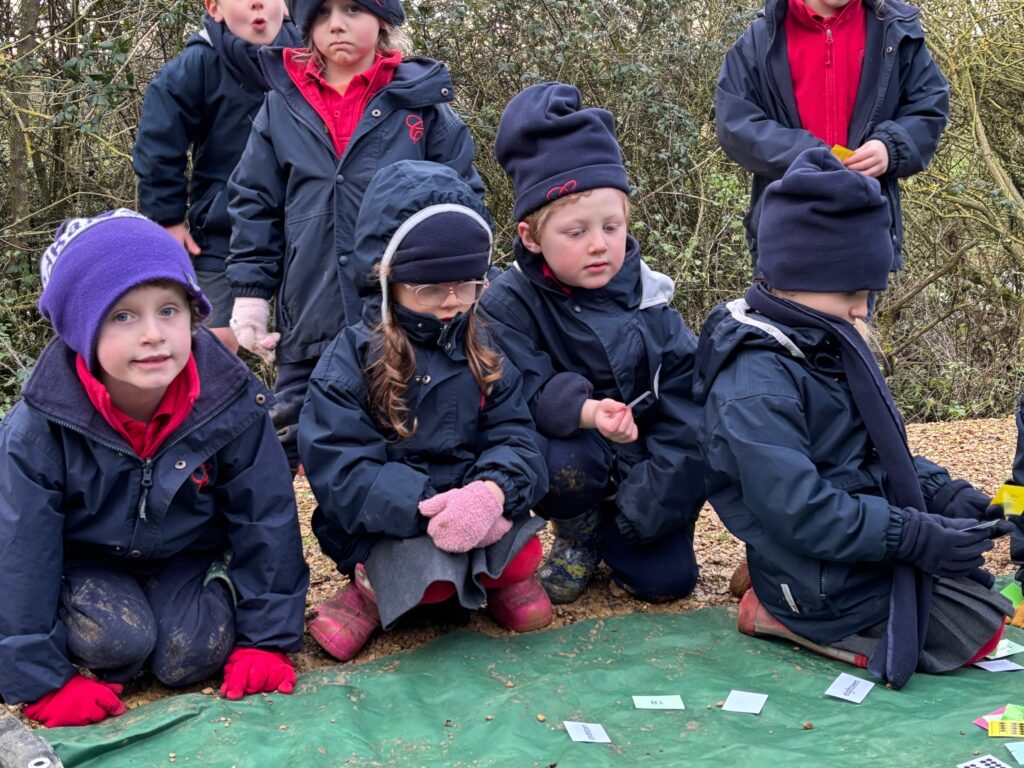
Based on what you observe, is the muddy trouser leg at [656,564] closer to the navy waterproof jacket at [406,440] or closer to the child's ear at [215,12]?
the navy waterproof jacket at [406,440]

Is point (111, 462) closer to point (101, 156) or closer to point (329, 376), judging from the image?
point (329, 376)

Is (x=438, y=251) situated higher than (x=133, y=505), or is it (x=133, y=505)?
(x=438, y=251)

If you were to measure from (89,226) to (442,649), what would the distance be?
155cm

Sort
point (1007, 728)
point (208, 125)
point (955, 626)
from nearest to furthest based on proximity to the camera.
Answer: point (1007, 728) → point (955, 626) → point (208, 125)

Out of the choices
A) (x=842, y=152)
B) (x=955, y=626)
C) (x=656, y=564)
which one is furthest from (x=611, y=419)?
(x=842, y=152)

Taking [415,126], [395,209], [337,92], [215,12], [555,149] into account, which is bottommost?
[395,209]

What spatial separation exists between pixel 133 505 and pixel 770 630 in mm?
1862

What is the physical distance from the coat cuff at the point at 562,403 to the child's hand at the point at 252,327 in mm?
1074

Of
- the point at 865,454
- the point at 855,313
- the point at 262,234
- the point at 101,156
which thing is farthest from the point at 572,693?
the point at 101,156

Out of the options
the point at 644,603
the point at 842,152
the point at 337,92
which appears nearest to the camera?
the point at 644,603

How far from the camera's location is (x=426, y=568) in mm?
3277

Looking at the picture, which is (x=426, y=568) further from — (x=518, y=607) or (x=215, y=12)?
(x=215, y=12)

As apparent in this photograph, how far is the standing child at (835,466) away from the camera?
10.2 feet

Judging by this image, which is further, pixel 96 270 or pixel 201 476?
pixel 201 476
